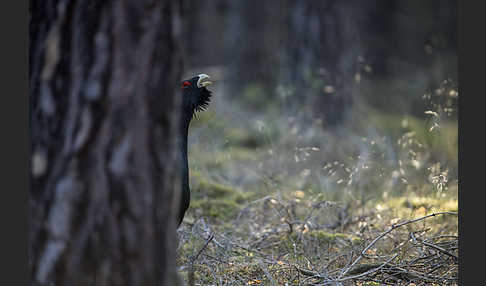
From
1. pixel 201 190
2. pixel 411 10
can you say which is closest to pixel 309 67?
pixel 201 190

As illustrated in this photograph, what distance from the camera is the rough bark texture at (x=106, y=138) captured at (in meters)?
1.91

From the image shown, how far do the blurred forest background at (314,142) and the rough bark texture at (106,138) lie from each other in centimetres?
48

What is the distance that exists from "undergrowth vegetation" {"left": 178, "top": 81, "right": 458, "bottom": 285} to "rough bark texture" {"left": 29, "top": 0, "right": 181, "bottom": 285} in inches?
33.8

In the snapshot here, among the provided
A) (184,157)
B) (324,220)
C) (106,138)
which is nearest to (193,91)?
(184,157)

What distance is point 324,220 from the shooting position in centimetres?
464

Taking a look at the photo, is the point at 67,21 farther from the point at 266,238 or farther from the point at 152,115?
the point at 266,238

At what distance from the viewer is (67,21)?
196cm

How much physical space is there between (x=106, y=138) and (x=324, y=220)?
314cm

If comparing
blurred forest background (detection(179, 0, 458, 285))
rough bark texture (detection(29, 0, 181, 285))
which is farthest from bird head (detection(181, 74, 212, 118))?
rough bark texture (detection(29, 0, 181, 285))

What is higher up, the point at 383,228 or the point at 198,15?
the point at 198,15

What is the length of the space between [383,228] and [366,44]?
1632cm

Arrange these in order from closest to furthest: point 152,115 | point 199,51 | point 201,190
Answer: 1. point 152,115
2. point 201,190
3. point 199,51

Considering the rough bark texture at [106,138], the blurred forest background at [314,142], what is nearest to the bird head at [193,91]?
the blurred forest background at [314,142]

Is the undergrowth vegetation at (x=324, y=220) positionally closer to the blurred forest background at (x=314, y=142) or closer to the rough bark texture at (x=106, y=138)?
the blurred forest background at (x=314, y=142)
